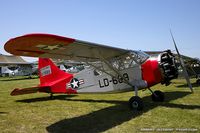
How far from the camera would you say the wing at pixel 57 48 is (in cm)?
616

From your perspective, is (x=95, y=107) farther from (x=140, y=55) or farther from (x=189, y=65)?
(x=189, y=65)

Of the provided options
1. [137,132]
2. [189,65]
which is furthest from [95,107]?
[189,65]

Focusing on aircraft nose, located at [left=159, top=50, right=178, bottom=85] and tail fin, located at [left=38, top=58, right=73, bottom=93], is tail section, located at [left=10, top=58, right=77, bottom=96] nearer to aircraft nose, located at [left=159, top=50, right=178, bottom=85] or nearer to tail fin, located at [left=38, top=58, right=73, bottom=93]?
tail fin, located at [left=38, top=58, right=73, bottom=93]

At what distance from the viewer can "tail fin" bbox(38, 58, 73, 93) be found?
11.5 m

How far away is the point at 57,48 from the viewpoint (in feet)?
24.3

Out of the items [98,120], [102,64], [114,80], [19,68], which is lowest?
[98,120]

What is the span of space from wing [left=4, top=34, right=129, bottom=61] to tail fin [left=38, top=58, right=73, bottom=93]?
8.78 feet

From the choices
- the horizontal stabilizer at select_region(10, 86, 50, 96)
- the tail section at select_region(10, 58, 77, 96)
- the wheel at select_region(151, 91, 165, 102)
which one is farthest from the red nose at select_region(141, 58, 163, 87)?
the horizontal stabilizer at select_region(10, 86, 50, 96)

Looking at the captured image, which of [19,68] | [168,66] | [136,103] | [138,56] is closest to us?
[136,103]

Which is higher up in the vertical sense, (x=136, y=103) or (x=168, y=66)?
(x=168, y=66)

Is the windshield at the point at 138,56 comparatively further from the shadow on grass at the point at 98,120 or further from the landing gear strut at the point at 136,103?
the shadow on grass at the point at 98,120

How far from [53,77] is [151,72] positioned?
5.36m

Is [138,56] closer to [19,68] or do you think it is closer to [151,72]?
[151,72]

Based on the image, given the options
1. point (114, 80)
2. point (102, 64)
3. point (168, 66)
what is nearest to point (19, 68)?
point (102, 64)
